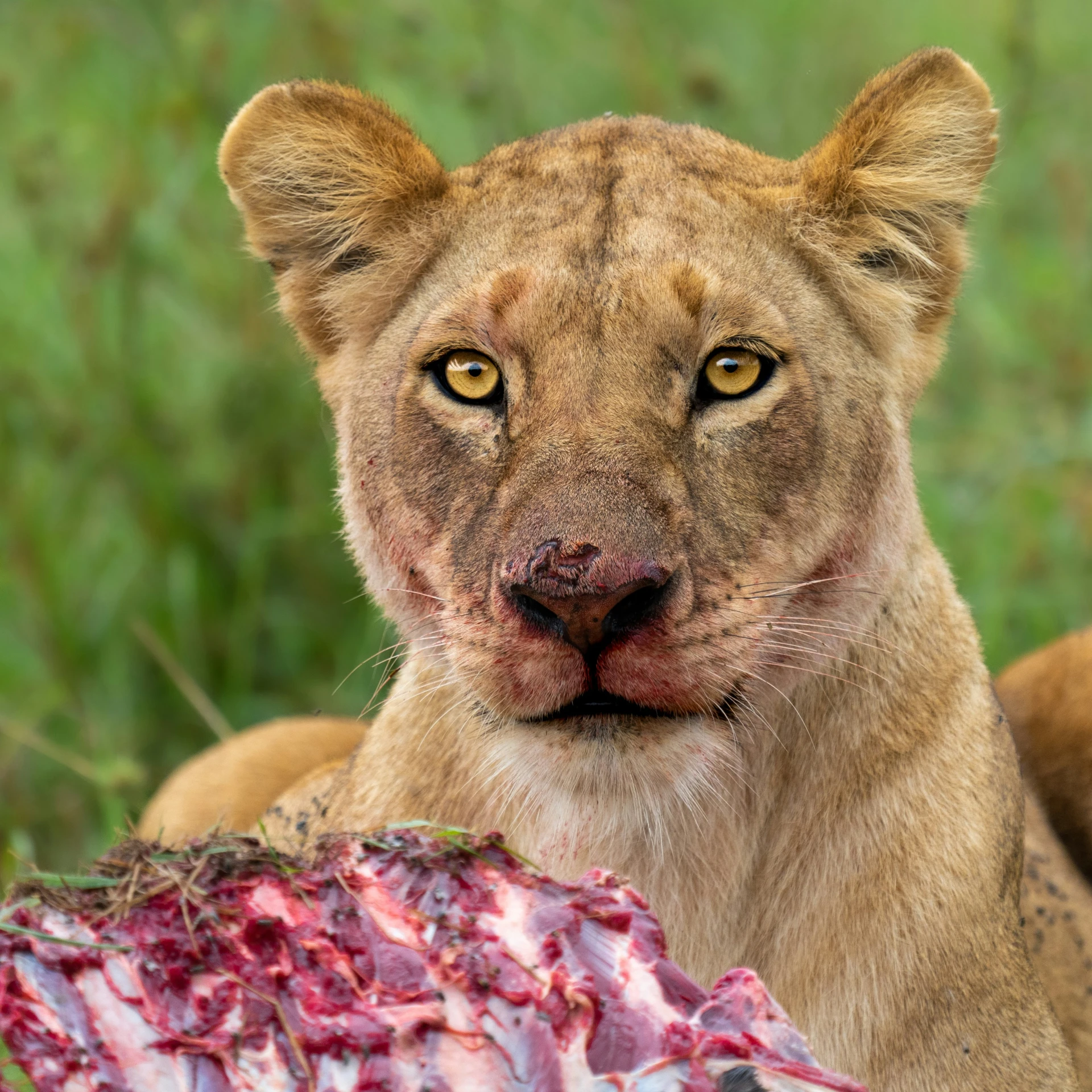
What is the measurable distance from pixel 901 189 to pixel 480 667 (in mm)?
1124

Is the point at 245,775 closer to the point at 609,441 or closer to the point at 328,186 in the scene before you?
the point at 328,186

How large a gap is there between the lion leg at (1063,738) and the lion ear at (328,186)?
Answer: 176cm

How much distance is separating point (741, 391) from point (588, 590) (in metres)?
0.57

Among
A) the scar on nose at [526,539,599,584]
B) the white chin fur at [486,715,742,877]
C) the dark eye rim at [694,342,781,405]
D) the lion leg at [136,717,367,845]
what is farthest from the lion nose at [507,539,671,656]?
the lion leg at [136,717,367,845]

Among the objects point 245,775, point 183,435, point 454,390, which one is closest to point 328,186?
point 454,390

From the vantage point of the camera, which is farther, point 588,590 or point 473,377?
point 473,377

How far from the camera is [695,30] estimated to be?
7.37 metres

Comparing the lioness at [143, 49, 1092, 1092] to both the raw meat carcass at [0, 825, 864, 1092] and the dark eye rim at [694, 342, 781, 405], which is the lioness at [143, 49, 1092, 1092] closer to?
the dark eye rim at [694, 342, 781, 405]

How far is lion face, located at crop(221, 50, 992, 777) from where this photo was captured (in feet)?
7.32

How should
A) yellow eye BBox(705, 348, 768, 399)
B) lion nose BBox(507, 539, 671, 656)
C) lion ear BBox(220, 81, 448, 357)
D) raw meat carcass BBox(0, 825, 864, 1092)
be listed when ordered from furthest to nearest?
1. lion ear BBox(220, 81, 448, 357)
2. yellow eye BBox(705, 348, 768, 399)
3. lion nose BBox(507, 539, 671, 656)
4. raw meat carcass BBox(0, 825, 864, 1092)

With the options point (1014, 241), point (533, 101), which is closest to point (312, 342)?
point (533, 101)

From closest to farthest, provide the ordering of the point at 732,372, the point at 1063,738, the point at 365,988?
1. the point at 365,988
2. the point at 732,372
3. the point at 1063,738

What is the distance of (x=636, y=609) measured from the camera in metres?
2.14

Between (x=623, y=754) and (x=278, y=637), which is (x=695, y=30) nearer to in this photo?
(x=278, y=637)
